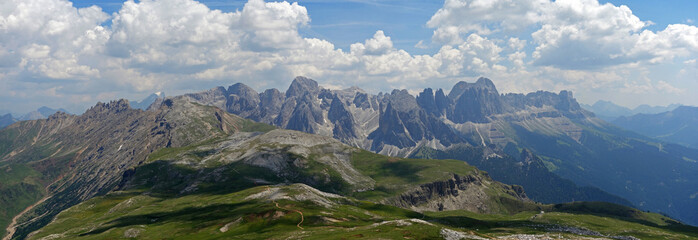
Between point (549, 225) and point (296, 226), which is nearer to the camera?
point (296, 226)

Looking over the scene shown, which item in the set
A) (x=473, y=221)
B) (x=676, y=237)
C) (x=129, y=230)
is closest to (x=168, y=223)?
(x=129, y=230)

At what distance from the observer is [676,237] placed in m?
158

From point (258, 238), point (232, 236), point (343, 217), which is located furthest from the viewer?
point (343, 217)

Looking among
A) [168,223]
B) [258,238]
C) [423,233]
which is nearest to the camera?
[423,233]

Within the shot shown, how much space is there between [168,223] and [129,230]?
16709mm

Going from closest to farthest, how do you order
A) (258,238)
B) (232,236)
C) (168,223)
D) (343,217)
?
1. (258,238)
2. (232,236)
3. (343,217)
4. (168,223)

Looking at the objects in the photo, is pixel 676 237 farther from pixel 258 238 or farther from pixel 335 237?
pixel 258 238

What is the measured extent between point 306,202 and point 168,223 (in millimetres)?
63638

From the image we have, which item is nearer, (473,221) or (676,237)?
(676,237)

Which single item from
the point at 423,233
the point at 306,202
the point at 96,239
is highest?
the point at 423,233

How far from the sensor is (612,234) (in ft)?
517

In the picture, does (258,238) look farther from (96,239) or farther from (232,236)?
(96,239)

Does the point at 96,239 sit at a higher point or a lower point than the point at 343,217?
lower

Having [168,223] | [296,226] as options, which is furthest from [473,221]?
[168,223]
